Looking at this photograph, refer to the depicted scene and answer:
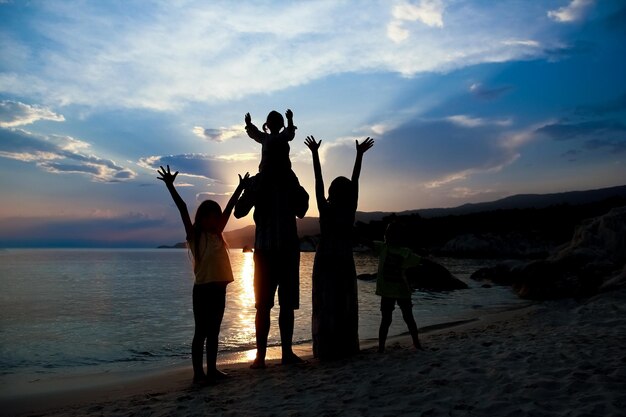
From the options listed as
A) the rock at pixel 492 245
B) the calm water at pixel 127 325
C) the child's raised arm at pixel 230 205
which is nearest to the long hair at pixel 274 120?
the child's raised arm at pixel 230 205

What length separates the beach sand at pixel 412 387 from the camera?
405cm

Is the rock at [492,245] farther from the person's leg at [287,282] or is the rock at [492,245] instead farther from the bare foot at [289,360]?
the person's leg at [287,282]

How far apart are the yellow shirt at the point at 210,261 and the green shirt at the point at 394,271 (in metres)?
2.63

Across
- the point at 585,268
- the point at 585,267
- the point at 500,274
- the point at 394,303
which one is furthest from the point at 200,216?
the point at 500,274

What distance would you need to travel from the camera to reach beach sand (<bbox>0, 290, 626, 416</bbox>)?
13.3 feet

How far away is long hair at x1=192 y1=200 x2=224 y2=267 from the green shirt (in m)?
2.73

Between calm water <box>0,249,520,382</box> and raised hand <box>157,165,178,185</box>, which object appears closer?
raised hand <box>157,165,178,185</box>

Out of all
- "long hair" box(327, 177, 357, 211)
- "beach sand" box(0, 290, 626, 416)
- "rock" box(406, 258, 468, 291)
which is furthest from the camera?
"rock" box(406, 258, 468, 291)

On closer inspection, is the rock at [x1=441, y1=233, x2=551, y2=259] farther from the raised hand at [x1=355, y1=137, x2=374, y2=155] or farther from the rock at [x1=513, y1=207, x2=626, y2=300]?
the raised hand at [x1=355, y1=137, x2=374, y2=155]

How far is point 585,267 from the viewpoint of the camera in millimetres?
17406

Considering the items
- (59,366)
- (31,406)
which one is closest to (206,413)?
(31,406)

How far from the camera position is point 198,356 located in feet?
19.2

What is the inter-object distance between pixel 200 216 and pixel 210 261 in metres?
0.65

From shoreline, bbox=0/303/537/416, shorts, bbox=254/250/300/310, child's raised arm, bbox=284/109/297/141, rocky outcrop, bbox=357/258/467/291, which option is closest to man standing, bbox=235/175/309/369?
shorts, bbox=254/250/300/310
